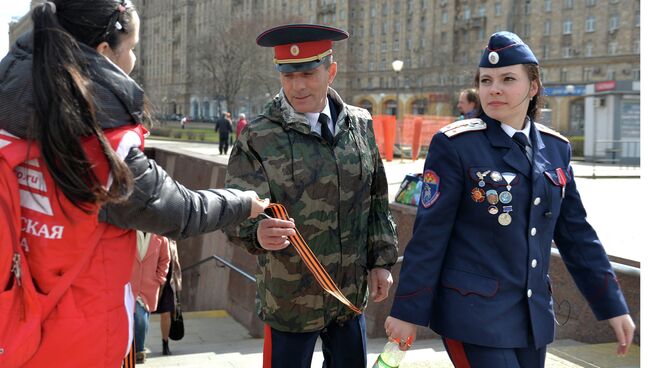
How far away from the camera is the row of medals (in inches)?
116

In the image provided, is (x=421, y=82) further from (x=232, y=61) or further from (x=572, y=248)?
(x=572, y=248)

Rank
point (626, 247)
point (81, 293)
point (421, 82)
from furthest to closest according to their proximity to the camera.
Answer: point (421, 82)
point (626, 247)
point (81, 293)

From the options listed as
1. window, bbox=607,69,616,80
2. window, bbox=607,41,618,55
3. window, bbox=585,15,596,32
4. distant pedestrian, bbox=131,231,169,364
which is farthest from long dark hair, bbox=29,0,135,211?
window, bbox=585,15,596,32

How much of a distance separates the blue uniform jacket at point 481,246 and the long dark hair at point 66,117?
135 cm

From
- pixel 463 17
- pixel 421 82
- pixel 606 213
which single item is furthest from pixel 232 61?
pixel 606 213

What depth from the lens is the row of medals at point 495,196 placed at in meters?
2.95

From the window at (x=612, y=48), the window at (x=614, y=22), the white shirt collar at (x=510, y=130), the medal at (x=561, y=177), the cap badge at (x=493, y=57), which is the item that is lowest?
the medal at (x=561, y=177)

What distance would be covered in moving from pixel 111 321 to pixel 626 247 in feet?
17.1

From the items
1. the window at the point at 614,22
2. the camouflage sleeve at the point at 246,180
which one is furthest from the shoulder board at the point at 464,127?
the window at the point at 614,22

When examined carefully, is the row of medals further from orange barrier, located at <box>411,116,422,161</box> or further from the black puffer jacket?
orange barrier, located at <box>411,116,422,161</box>

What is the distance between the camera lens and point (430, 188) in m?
3.04

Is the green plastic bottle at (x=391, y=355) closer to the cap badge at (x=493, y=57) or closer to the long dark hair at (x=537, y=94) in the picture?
the long dark hair at (x=537, y=94)

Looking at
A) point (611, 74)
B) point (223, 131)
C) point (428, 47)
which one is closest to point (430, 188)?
point (223, 131)

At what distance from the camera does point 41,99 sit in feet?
6.49
